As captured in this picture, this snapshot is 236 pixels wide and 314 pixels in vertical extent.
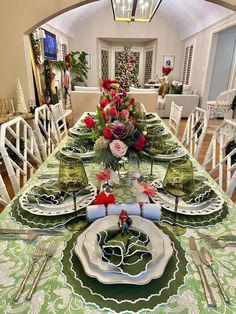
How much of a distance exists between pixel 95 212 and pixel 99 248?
169 millimetres

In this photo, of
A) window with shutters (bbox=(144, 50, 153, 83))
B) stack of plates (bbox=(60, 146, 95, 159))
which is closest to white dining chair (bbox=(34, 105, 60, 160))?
stack of plates (bbox=(60, 146, 95, 159))

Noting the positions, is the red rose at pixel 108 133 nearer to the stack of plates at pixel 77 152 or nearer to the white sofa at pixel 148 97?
the stack of plates at pixel 77 152

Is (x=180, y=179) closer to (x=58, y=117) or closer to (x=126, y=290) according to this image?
(x=126, y=290)

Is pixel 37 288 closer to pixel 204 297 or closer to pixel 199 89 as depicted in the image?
pixel 204 297

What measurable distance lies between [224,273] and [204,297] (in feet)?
0.34

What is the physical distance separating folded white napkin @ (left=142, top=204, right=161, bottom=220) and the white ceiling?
5.17 m

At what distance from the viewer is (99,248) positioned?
63 centimetres

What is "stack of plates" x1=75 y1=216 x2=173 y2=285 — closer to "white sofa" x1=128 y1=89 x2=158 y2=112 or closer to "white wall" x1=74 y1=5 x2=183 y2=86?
"white sofa" x1=128 y1=89 x2=158 y2=112

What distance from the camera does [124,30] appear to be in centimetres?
792

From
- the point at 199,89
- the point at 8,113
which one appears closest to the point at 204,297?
the point at 8,113

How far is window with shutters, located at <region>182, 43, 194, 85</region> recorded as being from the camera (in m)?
7.06

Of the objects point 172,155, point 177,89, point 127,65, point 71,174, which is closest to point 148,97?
point 177,89

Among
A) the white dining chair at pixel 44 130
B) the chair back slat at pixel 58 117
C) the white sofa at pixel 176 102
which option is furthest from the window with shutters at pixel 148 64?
the white dining chair at pixel 44 130

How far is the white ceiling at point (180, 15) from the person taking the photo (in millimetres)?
5034
